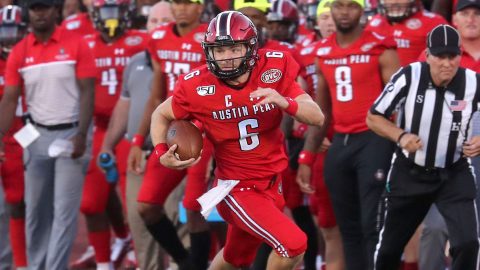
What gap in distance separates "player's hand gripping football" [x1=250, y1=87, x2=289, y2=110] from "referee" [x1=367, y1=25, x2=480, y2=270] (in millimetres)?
1162

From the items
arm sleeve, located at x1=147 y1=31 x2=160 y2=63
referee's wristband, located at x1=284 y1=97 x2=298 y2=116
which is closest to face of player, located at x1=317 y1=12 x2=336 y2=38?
arm sleeve, located at x1=147 y1=31 x2=160 y2=63

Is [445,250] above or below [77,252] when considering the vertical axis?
above

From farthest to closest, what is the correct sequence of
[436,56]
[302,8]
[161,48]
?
[302,8] < [161,48] < [436,56]

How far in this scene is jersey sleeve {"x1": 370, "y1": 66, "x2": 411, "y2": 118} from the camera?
827 cm

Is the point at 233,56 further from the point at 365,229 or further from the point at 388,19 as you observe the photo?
the point at 388,19

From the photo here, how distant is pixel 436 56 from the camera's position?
26.7ft

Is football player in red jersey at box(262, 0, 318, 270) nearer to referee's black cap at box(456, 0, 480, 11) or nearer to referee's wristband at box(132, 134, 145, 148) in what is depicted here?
referee's wristband at box(132, 134, 145, 148)

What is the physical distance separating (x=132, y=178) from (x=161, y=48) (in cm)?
105

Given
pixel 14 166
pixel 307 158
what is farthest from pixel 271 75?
pixel 14 166

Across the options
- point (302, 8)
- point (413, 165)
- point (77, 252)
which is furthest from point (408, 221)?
point (77, 252)

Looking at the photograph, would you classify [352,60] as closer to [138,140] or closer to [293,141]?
[293,141]

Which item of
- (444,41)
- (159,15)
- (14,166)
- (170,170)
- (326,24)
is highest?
(444,41)

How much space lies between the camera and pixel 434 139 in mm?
8281

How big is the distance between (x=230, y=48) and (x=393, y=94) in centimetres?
122
